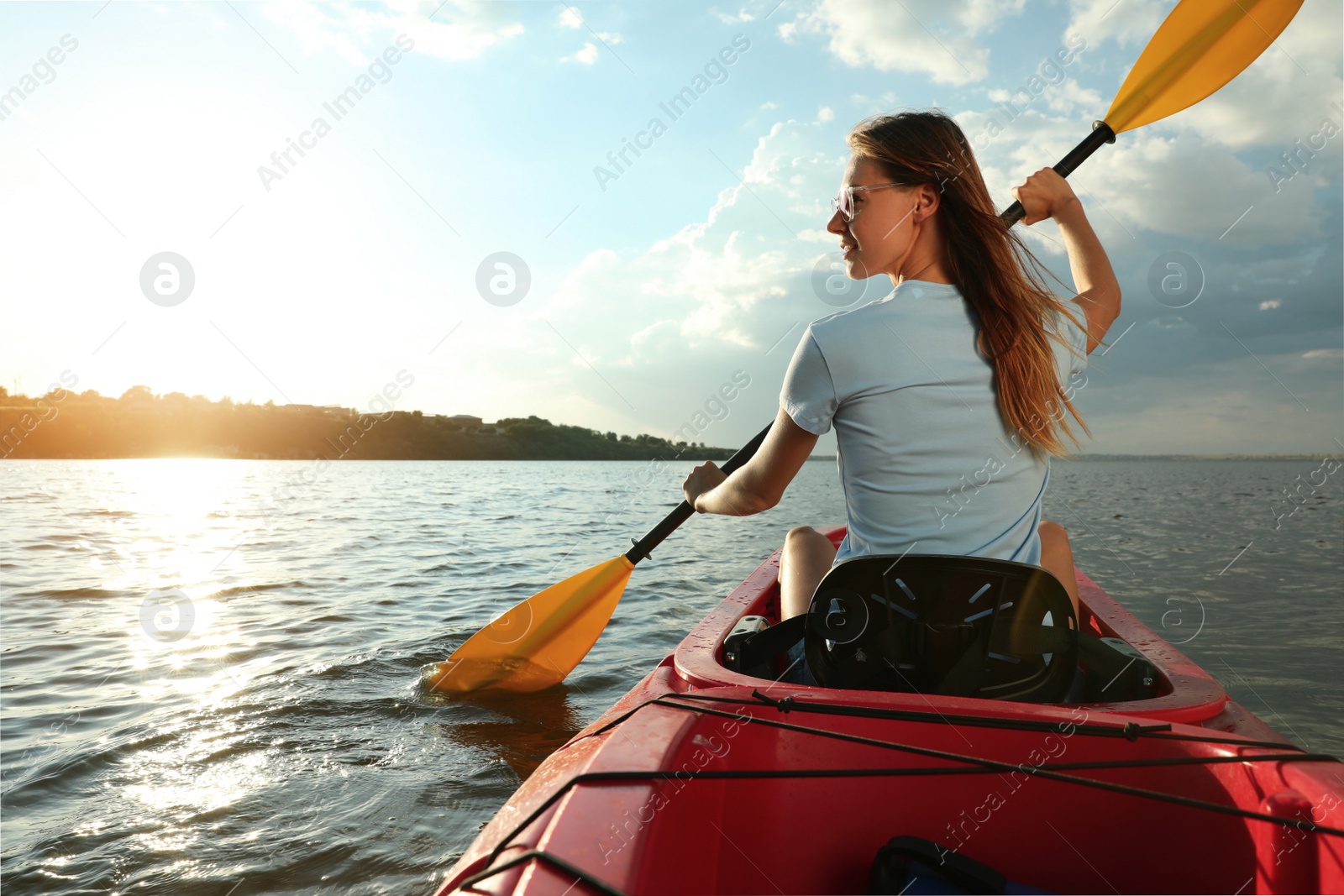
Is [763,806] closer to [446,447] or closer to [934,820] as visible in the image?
[934,820]

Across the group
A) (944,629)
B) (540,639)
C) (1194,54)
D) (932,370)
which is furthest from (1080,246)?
(540,639)

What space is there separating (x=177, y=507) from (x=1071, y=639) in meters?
18.2

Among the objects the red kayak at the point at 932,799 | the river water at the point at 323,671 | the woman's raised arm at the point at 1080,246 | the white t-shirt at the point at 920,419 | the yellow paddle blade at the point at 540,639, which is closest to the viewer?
the red kayak at the point at 932,799

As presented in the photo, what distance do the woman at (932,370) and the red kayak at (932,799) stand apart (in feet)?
1.38

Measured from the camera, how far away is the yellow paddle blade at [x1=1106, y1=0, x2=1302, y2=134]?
2.83 metres

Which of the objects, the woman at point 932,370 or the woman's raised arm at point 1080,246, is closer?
the woman at point 932,370

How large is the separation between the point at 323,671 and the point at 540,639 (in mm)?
1390

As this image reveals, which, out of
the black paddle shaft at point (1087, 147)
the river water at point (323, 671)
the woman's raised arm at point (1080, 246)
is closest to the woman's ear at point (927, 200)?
the woman's raised arm at point (1080, 246)

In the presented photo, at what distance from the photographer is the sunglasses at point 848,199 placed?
1.75m

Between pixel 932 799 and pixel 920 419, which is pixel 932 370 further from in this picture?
pixel 932 799

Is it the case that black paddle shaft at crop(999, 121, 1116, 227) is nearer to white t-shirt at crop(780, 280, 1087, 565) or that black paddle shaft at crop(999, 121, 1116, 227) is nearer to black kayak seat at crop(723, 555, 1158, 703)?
white t-shirt at crop(780, 280, 1087, 565)

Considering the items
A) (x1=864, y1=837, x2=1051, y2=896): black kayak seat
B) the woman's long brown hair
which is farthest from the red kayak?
the woman's long brown hair

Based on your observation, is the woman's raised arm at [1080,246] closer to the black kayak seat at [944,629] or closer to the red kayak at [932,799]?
the black kayak seat at [944,629]

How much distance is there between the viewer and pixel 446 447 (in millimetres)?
50812
